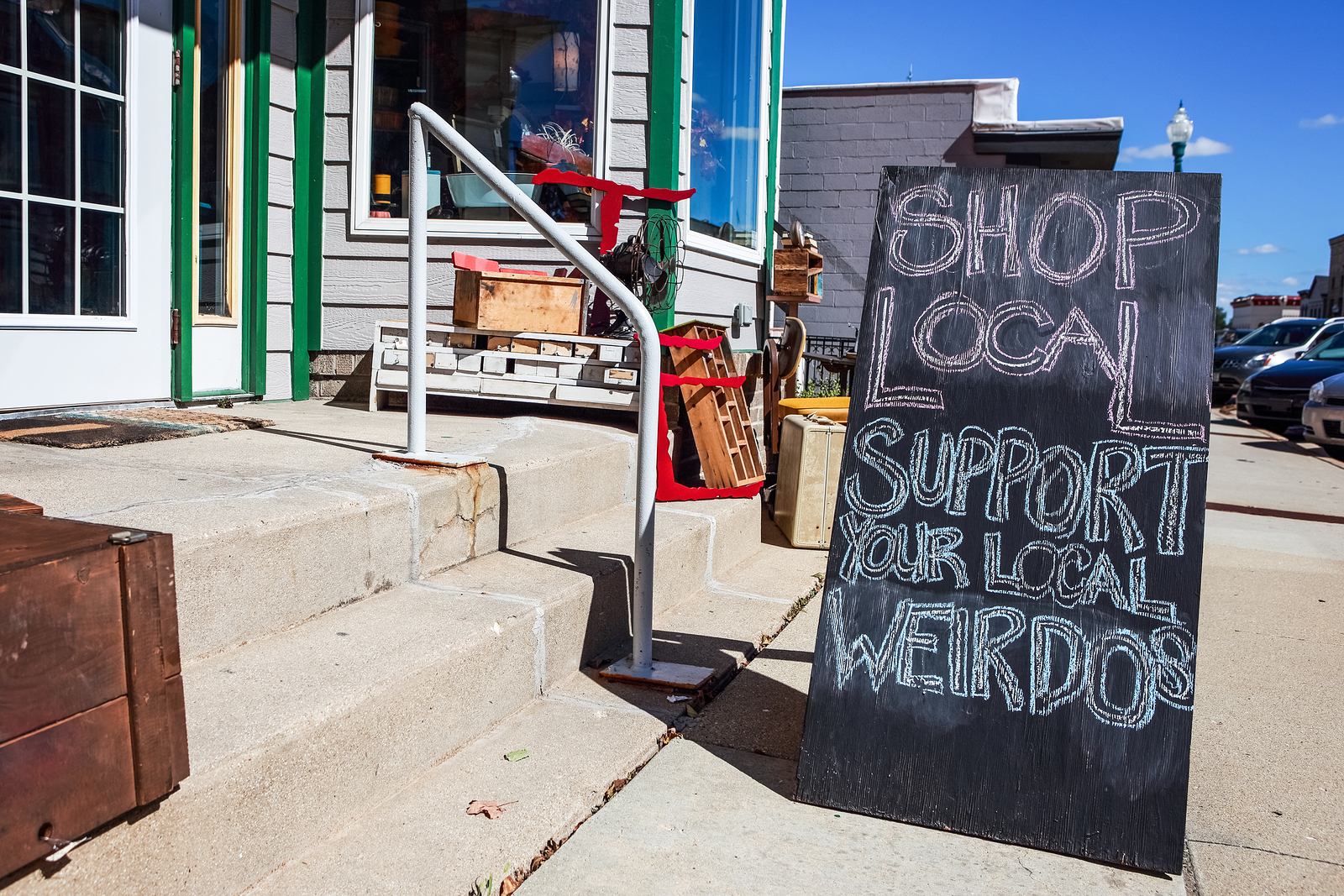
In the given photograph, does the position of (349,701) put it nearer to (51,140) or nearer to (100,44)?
(51,140)


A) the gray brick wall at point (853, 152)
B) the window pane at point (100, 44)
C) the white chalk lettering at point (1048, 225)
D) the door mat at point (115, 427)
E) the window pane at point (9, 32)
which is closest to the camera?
the white chalk lettering at point (1048, 225)

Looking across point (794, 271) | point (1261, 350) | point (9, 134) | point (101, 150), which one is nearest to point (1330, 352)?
point (1261, 350)

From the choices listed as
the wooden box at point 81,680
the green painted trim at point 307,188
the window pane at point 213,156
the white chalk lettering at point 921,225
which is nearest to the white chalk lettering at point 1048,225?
the white chalk lettering at point 921,225

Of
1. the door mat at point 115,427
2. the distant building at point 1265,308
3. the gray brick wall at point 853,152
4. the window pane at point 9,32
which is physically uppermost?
the distant building at point 1265,308

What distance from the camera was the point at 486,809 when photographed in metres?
2.11

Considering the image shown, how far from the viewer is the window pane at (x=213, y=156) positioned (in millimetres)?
4664

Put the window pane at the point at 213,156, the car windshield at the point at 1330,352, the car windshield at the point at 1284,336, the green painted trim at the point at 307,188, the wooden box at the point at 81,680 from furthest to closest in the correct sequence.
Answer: the car windshield at the point at 1284,336 → the car windshield at the point at 1330,352 → the green painted trim at the point at 307,188 → the window pane at the point at 213,156 → the wooden box at the point at 81,680

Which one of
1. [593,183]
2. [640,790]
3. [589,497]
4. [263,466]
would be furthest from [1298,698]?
[263,466]

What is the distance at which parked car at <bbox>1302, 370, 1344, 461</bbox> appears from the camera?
10.1m

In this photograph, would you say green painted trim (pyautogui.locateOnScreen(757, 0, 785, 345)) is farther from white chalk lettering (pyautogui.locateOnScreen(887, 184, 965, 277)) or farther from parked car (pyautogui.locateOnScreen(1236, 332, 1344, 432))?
parked car (pyautogui.locateOnScreen(1236, 332, 1344, 432))

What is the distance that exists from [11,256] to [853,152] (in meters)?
10.4

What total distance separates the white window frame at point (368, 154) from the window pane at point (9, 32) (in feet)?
5.81

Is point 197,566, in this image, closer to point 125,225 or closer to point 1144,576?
point 1144,576

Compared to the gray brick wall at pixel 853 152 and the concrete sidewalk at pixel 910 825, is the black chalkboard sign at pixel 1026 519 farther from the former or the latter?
the gray brick wall at pixel 853 152
